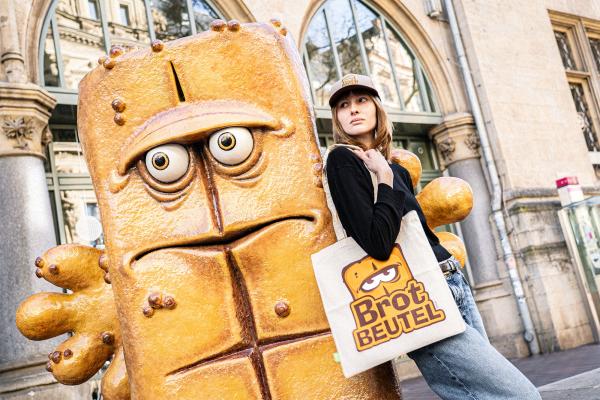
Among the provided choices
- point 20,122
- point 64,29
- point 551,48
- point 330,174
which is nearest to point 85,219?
point 20,122

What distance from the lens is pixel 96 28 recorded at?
664 centimetres

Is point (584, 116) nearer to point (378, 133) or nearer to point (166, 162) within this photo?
point (378, 133)

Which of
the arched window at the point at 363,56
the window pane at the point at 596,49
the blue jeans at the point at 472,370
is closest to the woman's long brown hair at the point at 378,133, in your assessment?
the blue jeans at the point at 472,370

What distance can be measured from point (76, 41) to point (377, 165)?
558 cm

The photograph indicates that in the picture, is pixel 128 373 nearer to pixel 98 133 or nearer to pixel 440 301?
pixel 98 133

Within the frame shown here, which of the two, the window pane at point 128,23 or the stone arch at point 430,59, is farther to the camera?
the stone arch at point 430,59

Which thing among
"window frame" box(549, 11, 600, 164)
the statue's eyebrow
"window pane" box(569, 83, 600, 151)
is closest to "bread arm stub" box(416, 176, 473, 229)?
the statue's eyebrow

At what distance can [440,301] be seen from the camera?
1630 mm

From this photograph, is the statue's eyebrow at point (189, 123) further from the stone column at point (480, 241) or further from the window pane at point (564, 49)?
the window pane at point (564, 49)

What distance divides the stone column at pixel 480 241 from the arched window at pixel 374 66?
285 mm

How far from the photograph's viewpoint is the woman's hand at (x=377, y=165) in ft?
5.62

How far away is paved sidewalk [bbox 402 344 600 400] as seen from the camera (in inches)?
166

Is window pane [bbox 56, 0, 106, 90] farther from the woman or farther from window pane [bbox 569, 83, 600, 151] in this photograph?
window pane [bbox 569, 83, 600, 151]

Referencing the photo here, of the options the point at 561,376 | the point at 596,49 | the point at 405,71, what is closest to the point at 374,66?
the point at 405,71
